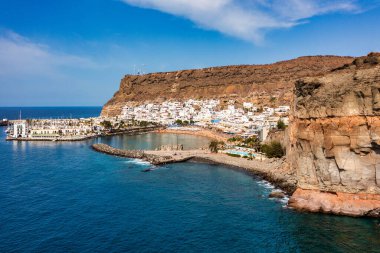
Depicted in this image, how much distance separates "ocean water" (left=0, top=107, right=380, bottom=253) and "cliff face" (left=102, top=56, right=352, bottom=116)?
74.6 meters

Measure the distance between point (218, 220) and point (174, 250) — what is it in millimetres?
5095

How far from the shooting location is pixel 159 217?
956 inches

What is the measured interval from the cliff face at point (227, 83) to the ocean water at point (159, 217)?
74.6 metres

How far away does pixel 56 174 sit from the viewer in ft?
125

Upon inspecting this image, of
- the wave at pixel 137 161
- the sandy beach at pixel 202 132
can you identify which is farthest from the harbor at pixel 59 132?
the wave at pixel 137 161

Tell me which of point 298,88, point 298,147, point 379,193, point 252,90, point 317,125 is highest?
point 252,90

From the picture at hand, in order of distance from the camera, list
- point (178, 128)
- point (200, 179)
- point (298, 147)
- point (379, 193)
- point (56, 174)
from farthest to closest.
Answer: point (178, 128) → point (56, 174) → point (200, 179) → point (298, 147) → point (379, 193)

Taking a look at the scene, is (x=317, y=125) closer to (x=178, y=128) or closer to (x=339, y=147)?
(x=339, y=147)

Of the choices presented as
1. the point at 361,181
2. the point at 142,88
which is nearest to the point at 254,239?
the point at 361,181

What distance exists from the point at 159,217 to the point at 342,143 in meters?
13.4

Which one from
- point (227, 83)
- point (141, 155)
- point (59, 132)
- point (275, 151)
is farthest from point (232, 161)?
point (227, 83)

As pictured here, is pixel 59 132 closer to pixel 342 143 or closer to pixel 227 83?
pixel 342 143

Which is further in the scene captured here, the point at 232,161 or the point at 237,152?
the point at 237,152

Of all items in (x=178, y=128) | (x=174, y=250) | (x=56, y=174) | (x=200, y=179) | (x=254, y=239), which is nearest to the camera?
(x=174, y=250)
